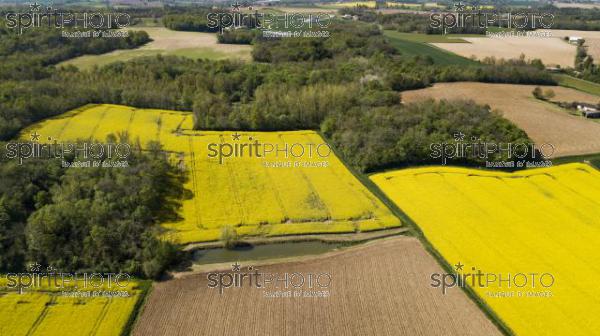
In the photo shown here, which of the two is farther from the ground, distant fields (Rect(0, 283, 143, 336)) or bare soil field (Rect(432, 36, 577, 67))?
bare soil field (Rect(432, 36, 577, 67))

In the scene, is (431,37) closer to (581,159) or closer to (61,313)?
A: (581,159)

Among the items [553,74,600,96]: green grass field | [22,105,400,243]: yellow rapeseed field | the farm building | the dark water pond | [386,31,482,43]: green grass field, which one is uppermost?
[386,31,482,43]: green grass field

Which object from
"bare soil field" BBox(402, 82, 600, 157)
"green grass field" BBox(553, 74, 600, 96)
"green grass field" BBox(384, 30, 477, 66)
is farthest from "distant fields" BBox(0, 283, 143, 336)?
"green grass field" BBox(384, 30, 477, 66)

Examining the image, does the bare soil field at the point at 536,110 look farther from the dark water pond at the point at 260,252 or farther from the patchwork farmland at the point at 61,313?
the patchwork farmland at the point at 61,313

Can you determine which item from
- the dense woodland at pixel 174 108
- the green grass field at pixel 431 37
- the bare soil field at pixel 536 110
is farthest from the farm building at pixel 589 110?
the green grass field at pixel 431 37

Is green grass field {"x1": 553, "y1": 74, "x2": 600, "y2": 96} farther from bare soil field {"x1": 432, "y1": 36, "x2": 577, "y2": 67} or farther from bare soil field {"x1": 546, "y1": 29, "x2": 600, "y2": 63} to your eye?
bare soil field {"x1": 546, "y1": 29, "x2": 600, "y2": 63}

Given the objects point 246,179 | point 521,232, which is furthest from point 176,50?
point 521,232
